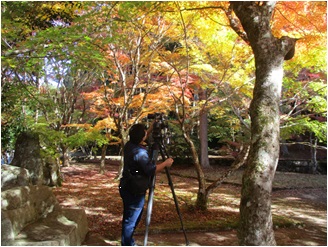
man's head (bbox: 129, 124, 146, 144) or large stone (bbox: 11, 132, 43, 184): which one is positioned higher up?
man's head (bbox: 129, 124, 146, 144)

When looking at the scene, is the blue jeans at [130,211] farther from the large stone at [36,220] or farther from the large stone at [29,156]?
the large stone at [29,156]

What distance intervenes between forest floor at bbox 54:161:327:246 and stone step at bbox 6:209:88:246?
25cm

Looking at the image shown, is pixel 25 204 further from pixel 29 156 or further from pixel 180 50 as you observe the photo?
pixel 180 50

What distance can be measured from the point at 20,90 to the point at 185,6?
16.4 feet

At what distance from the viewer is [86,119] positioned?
1505cm

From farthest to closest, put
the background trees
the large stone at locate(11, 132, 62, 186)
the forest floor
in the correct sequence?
1. the large stone at locate(11, 132, 62, 186)
2. the forest floor
3. the background trees

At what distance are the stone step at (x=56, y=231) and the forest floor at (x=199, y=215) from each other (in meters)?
0.25

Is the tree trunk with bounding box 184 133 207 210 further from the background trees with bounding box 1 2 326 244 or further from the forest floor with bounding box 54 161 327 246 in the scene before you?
the forest floor with bounding box 54 161 327 246

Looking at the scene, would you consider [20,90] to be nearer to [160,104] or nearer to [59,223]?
[160,104]

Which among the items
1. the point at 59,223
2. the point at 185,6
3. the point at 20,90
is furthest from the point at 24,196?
the point at 20,90

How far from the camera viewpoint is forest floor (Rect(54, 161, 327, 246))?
4.21 m

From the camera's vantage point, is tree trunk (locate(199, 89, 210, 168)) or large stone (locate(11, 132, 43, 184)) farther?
tree trunk (locate(199, 89, 210, 168))

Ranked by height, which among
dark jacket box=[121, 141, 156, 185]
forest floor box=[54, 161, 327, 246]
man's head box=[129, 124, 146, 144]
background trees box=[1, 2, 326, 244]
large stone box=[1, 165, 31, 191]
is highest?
background trees box=[1, 2, 326, 244]

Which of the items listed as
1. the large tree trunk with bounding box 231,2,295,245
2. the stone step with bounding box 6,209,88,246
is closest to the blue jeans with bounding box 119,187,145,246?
the stone step with bounding box 6,209,88,246
